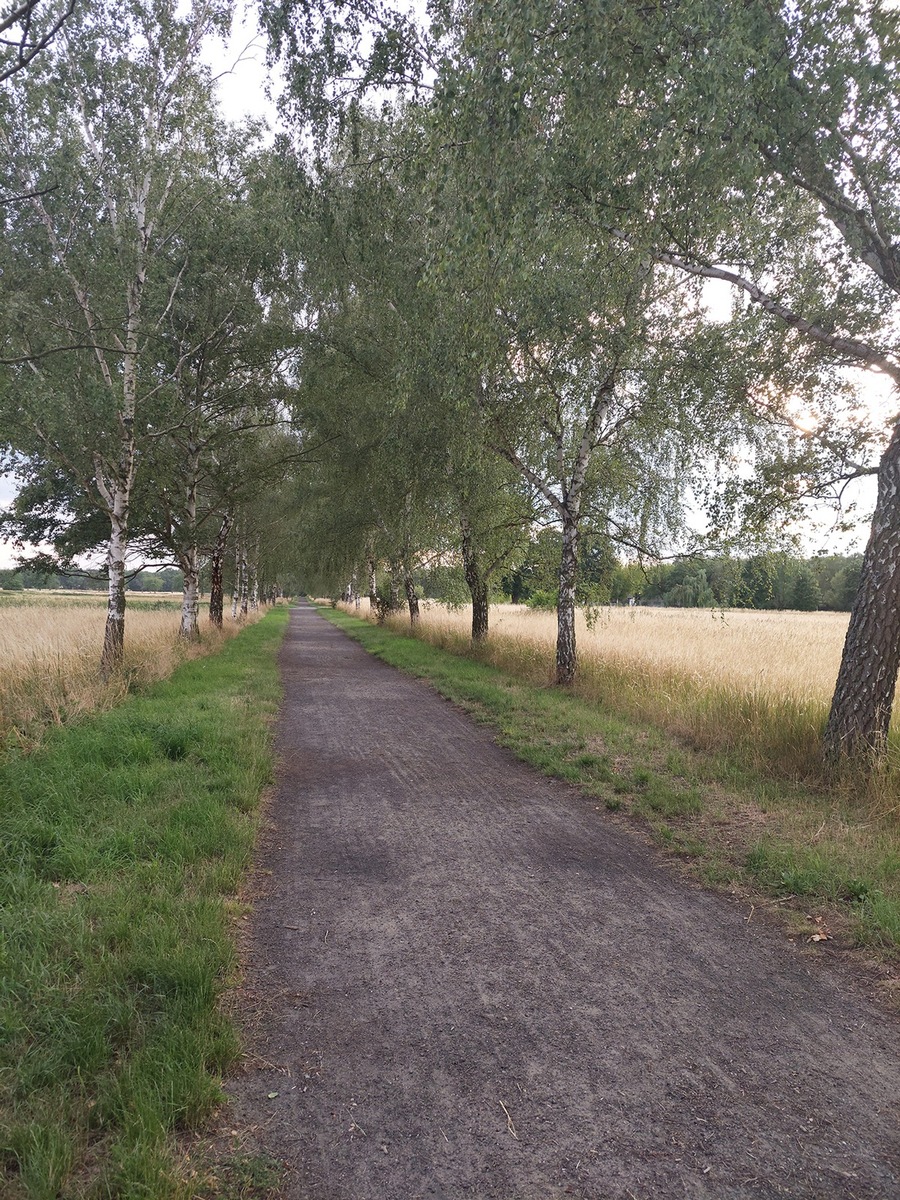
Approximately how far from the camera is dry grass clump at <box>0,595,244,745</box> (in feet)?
23.4

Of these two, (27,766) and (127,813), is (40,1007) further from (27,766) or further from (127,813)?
(27,766)

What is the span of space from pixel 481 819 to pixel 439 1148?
11.4 ft

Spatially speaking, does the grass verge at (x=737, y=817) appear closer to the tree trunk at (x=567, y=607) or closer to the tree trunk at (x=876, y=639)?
the tree trunk at (x=876, y=639)

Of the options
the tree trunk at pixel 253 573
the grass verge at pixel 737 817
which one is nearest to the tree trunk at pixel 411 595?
the tree trunk at pixel 253 573

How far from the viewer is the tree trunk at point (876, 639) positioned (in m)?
5.90

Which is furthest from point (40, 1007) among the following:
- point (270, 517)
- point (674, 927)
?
point (270, 517)

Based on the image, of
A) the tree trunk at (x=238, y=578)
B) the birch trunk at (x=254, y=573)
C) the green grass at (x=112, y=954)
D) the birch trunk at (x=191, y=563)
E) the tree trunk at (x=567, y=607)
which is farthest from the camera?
the birch trunk at (x=254, y=573)

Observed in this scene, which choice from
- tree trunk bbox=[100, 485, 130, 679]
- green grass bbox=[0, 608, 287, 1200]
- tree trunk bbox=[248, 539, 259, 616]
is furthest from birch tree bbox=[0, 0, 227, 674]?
tree trunk bbox=[248, 539, 259, 616]

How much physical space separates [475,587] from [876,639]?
37.2 ft

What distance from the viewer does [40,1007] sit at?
9.17ft

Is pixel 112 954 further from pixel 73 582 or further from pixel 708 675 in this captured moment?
pixel 73 582

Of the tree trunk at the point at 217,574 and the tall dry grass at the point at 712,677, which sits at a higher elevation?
the tree trunk at the point at 217,574

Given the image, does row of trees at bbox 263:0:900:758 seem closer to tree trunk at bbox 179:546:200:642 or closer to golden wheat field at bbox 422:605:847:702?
golden wheat field at bbox 422:605:847:702

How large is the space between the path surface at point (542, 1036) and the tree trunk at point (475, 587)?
37.7ft
